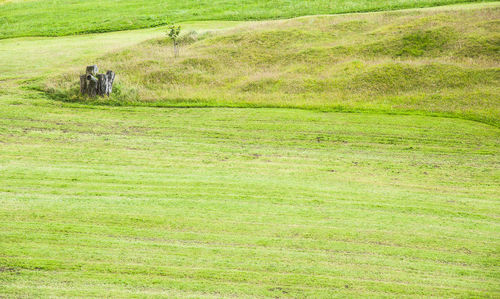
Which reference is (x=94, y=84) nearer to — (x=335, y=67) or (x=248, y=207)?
Result: (x=335, y=67)

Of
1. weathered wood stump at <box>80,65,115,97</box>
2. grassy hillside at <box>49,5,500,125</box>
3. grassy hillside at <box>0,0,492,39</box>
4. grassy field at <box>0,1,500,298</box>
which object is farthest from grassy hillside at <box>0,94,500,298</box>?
grassy hillside at <box>0,0,492,39</box>

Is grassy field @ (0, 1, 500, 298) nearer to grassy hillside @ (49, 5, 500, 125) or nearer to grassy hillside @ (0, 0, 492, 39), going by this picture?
grassy hillside @ (49, 5, 500, 125)

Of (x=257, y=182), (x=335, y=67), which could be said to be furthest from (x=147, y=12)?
(x=257, y=182)

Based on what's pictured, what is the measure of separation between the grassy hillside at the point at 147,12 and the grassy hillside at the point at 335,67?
568 inches

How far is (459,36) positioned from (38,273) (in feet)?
98.2

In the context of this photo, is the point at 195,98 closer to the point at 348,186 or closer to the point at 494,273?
the point at 348,186

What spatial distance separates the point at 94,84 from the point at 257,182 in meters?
Result: 14.5

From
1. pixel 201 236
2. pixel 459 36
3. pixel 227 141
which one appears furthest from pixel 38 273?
pixel 459 36

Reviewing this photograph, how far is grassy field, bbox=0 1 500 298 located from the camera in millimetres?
11562

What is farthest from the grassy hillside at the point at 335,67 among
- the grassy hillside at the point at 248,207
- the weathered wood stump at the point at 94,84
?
the grassy hillside at the point at 248,207

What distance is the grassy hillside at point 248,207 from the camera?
11391mm

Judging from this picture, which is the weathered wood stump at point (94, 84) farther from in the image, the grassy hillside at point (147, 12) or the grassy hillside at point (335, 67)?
the grassy hillside at point (147, 12)

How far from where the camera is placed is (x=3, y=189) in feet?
51.6

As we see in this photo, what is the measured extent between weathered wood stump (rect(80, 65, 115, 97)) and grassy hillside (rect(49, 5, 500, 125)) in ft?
2.23
